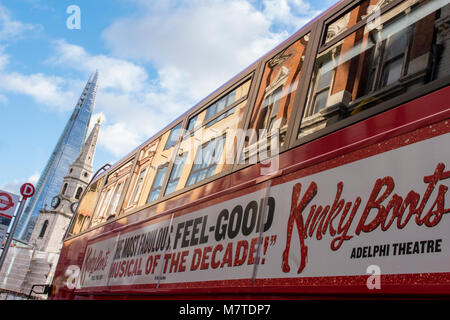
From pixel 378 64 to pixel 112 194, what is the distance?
519 centimetres

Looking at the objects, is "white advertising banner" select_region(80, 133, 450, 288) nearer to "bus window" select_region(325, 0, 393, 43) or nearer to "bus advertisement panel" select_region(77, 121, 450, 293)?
"bus advertisement panel" select_region(77, 121, 450, 293)

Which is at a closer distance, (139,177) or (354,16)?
(354,16)

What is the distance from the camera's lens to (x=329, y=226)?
2.47 metres

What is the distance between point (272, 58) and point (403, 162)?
222 centimetres

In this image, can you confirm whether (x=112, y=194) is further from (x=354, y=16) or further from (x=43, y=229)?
(x=43, y=229)

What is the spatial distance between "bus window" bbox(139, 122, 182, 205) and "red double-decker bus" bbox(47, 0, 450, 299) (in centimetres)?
15

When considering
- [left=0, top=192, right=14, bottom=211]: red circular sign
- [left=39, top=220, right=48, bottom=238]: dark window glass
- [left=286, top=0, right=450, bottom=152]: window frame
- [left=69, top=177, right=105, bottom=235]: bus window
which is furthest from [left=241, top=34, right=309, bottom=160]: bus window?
[left=39, top=220, right=48, bottom=238]: dark window glass

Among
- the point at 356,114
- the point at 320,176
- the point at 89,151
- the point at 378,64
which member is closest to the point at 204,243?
the point at 320,176

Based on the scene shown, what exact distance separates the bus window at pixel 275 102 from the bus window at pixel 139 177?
230 cm

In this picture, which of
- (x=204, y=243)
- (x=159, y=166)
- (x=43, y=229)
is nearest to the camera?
(x=204, y=243)

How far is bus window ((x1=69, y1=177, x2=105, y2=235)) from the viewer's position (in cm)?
776

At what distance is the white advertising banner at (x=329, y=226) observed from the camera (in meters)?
1.99

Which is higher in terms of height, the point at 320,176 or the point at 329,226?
the point at 320,176

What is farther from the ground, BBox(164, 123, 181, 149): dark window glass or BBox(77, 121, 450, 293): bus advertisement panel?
BBox(164, 123, 181, 149): dark window glass
